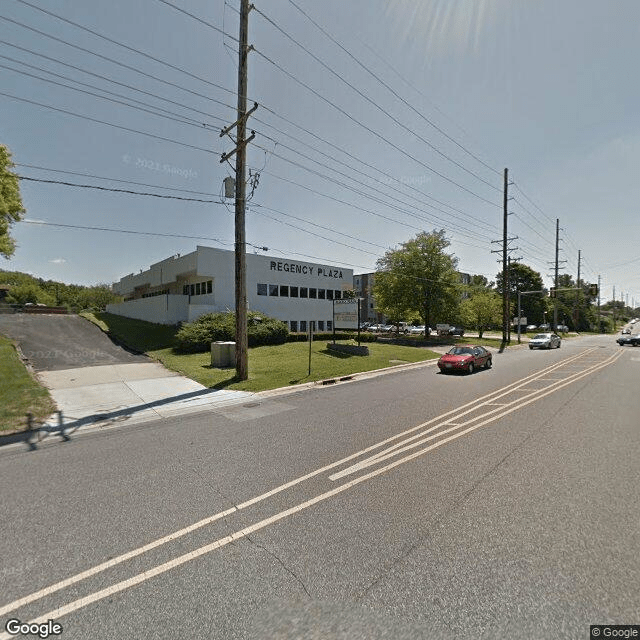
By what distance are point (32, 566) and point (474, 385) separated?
13.0 m

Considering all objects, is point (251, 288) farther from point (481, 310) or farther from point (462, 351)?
point (481, 310)

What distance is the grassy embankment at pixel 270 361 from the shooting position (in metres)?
13.5

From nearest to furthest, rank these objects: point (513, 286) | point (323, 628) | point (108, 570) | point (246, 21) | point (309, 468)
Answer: point (323, 628) → point (108, 570) → point (309, 468) → point (246, 21) → point (513, 286)

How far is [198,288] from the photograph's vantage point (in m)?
30.4

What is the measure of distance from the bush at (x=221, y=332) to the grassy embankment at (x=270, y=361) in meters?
0.72

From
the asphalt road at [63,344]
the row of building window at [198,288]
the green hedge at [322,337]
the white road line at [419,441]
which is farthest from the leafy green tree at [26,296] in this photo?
the white road line at [419,441]

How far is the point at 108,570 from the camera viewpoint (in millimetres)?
3197

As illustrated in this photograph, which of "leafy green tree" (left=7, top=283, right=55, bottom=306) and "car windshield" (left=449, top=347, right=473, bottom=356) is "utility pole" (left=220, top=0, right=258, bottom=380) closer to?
"car windshield" (left=449, top=347, right=473, bottom=356)

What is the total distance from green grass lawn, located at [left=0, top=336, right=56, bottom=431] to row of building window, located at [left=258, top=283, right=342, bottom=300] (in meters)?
17.9

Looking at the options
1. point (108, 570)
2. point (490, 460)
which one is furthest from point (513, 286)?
point (108, 570)

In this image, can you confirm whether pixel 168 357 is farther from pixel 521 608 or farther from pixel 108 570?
pixel 521 608

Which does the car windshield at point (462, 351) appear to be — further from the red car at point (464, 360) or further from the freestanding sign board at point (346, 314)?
the freestanding sign board at point (346, 314)

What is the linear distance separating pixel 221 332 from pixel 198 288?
1126cm

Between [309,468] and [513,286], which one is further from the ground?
[513,286]
